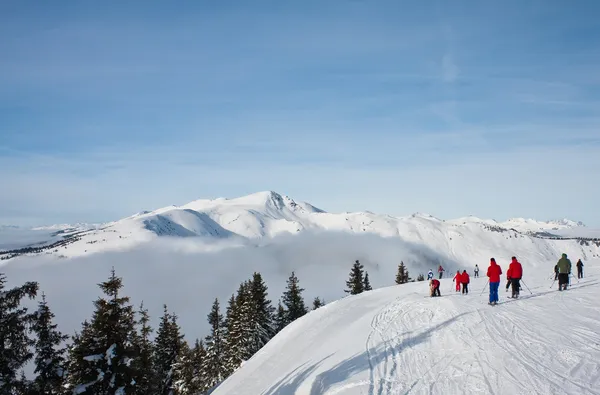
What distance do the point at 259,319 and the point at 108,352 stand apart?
82.1 ft

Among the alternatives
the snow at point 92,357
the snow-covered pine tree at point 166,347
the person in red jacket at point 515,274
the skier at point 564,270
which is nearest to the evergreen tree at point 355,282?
the snow-covered pine tree at point 166,347

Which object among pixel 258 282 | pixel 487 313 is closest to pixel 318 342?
pixel 487 313

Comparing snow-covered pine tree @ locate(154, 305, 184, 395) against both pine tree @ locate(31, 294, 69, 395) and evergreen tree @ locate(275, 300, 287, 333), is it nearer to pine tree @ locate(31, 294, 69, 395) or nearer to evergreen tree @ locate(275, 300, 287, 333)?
evergreen tree @ locate(275, 300, 287, 333)

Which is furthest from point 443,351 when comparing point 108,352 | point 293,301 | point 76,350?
point 293,301

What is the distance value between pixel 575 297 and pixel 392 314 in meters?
9.83

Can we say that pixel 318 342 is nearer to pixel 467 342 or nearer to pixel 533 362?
pixel 467 342

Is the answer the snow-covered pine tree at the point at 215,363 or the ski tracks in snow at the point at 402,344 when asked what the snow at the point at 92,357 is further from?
the snow-covered pine tree at the point at 215,363

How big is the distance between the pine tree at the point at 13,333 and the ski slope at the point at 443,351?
24.4 feet

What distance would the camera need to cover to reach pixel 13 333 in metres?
14.2

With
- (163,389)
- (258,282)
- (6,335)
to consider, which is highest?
(6,335)

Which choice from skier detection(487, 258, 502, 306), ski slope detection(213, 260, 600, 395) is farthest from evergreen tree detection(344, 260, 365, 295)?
skier detection(487, 258, 502, 306)

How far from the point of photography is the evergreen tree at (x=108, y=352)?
674 inches

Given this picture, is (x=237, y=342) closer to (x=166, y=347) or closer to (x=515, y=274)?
(x=166, y=347)

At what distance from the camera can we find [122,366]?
17.4m
